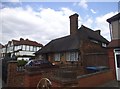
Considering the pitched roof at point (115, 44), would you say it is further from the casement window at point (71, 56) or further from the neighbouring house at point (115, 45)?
the casement window at point (71, 56)

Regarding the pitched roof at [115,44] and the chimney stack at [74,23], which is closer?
the pitched roof at [115,44]

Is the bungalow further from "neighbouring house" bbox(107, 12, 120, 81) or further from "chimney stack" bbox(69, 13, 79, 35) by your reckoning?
"neighbouring house" bbox(107, 12, 120, 81)

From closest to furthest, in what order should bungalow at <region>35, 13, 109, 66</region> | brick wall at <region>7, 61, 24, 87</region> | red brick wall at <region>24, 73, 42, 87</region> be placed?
red brick wall at <region>24, 73, 42, 87</region> → brick wall at <region>7, 61, 24, 87</region> → bungalow at <region>35, 13, 109, 66</region>

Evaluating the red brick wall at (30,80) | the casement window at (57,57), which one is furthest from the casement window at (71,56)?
the red brick wall at (30,80)

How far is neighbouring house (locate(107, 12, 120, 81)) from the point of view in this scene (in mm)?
13047

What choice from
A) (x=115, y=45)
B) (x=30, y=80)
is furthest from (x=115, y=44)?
(x=30, y=80)

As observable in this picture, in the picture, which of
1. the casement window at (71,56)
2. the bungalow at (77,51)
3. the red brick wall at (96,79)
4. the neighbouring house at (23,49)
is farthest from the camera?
the neighbouring house at (23,49)

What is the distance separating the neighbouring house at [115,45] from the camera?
514 inches

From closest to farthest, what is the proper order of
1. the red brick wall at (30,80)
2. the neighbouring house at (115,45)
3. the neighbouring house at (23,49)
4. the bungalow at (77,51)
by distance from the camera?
the red brick wall at (30,80) < the neighbouring house at (115,45) < the bungalow at (77,51) < the neighbouring house at (23,49)

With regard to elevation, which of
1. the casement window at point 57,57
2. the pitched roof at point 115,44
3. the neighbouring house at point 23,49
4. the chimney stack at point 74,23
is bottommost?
the casement window at point 57,57

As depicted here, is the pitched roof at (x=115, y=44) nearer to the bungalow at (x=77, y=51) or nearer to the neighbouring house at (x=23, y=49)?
the bungalow at (x=77, y=51)

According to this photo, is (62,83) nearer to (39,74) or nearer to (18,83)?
(39,74)

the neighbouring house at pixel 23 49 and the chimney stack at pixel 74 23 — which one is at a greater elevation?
the chimney stack at pixel 74 23

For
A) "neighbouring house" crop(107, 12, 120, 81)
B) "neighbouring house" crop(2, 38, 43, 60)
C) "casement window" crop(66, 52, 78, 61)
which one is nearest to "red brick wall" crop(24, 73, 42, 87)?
"neighbouring house" crop(107, 12, 120, 81)
